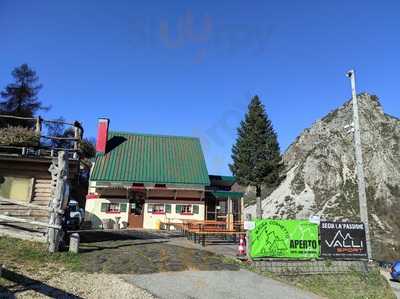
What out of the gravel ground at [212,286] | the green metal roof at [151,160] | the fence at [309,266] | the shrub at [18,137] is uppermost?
the green metal roof at [151,160]

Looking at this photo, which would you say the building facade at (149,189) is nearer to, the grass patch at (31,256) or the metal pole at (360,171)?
the metal pole at (360,171)

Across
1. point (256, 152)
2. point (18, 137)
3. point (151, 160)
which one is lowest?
point (18, 137)

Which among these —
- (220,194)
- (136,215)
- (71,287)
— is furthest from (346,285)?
(136,215)

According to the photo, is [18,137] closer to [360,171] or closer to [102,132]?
[360,171]

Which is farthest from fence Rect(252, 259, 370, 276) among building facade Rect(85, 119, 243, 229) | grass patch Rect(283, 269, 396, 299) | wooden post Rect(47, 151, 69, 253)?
→ building facade Rect(85, 119, 243, 229)

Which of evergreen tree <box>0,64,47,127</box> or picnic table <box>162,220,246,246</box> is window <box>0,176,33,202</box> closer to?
picnic table <box>162,220,246,246</box>

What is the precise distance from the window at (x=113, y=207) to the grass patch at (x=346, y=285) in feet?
65.1

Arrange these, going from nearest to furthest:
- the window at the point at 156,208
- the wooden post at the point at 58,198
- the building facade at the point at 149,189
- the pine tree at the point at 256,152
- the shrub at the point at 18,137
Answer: the wooden post at the point at 58,198 → the shrub at the point at 18,137 → the building facade at the point at 149,189 → the window at the point at 156,208 → the pine tree at the point at 256,152

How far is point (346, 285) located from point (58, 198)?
37.7ft

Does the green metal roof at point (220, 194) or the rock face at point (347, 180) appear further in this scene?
the rock face at point (347, 180)

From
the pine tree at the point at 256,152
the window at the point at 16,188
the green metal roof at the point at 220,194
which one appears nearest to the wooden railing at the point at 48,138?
the window at the point at 16,188

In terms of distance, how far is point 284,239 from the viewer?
1477cm

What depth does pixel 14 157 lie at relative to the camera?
49.7 ft

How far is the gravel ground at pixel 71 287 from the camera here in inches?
315
